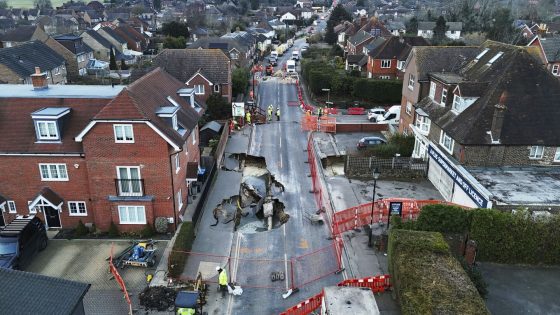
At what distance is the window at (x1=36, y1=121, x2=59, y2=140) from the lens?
2555 cm

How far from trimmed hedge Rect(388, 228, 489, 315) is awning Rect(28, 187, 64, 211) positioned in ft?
61.5

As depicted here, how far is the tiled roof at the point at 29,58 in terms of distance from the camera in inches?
2106

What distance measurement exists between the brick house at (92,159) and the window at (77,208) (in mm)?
27

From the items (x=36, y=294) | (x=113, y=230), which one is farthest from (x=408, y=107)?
(x=36, y=294)

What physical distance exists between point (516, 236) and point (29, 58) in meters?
58.7

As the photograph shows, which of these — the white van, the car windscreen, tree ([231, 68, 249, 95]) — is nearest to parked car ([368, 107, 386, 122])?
the white van

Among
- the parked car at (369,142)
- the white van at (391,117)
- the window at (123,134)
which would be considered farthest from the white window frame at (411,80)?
the window at (123,134)

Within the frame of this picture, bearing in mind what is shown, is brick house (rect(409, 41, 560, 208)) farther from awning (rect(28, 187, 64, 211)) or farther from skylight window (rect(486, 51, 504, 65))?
awning (rect(28, 187, 64, 211))

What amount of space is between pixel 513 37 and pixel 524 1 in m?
107

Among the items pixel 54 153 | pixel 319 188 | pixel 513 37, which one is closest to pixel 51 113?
pixel 54 153

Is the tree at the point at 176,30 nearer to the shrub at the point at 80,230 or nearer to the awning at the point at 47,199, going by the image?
the awning at the point at 47,199

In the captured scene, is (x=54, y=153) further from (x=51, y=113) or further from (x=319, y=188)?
(x=319, y=188)

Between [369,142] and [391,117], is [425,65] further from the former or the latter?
[391,117]

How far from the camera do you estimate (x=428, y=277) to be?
728 inches
